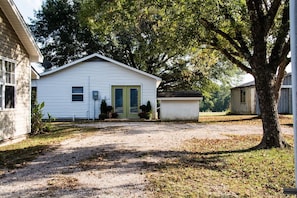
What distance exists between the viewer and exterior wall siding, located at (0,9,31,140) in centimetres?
989

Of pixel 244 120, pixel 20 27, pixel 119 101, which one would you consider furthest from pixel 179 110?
pixel 20 27

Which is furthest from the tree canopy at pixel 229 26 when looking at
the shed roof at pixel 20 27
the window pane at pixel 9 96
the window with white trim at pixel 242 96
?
the window with white trim at pixel 242 96

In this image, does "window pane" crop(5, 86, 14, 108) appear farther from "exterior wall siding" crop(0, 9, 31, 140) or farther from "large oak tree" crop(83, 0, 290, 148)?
"large oak tree" crop(83, 0, 290, 148)

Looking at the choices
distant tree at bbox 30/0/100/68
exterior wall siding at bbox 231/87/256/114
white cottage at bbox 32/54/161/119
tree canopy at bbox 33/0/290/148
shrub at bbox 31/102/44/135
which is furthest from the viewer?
distant tree at bbox 30/0/100/68

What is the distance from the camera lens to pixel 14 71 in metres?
10.8

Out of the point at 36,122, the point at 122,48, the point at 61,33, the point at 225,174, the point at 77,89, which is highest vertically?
the point at 61,33

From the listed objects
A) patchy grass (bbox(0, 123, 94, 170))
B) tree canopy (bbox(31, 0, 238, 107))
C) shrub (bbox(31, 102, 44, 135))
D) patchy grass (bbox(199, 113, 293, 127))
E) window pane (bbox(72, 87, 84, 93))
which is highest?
tree canopy (bbox(31, 0, 238, 107))

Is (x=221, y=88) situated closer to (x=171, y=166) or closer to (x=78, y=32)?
(x=78, y=32)

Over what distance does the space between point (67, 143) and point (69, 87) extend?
11361mm

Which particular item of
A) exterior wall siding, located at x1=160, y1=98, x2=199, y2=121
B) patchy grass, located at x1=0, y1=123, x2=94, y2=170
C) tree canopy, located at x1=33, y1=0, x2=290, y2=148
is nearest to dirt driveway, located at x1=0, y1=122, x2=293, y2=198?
patchy grass, located at x1=0, y1=123, x2=94, y2=170

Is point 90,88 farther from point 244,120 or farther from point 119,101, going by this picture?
point 244,120

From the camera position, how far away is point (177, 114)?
2081 centimetres

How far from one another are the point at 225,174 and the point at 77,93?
1644 cm

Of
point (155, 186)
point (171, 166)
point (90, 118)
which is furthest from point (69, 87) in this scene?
point (155, 186)
